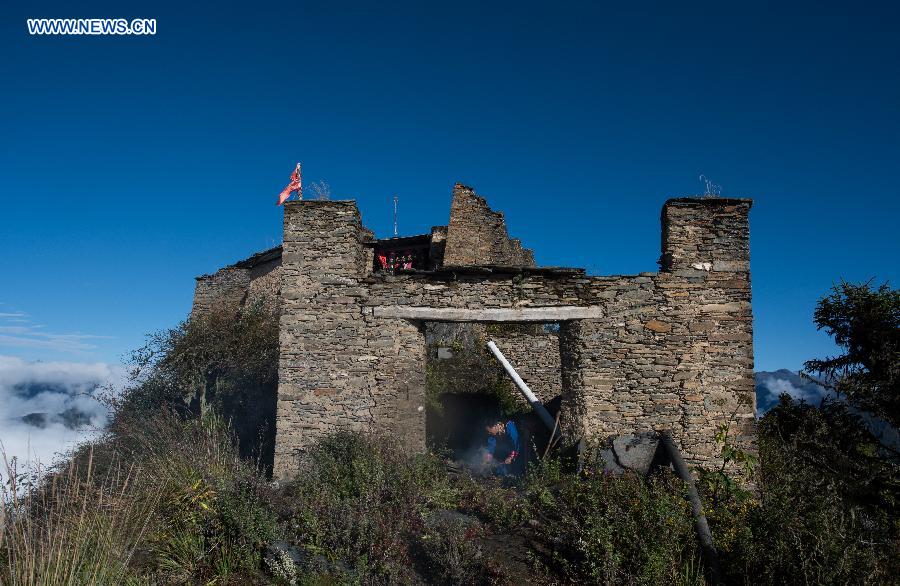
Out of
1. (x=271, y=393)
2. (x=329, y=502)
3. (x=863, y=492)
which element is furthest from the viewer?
(x=271, y=393)

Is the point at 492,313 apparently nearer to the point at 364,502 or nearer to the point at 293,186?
the point at 364,502

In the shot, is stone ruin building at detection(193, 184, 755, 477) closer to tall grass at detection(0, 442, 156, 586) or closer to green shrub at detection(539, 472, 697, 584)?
green shrub at detection(539, 472, 697, 584)

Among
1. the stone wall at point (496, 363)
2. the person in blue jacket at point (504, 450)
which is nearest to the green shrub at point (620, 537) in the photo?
the person in blue jacket at point (504, 450)

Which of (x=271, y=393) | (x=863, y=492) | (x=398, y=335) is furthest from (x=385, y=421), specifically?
Result: (x=863, y=492)

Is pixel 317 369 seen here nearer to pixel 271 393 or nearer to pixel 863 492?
pixel 271 393

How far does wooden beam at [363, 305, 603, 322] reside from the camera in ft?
27.3

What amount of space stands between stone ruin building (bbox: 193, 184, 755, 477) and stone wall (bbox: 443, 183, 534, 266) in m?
7.44

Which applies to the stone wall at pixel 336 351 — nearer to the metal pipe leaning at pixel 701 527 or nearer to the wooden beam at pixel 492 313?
the wooden beam at pixel 492 313

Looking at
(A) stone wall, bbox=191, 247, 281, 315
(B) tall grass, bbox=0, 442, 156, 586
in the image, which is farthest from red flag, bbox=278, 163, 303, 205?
(B) tall grass, bbox=0, 442, 156, 586

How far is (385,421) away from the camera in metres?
8.51

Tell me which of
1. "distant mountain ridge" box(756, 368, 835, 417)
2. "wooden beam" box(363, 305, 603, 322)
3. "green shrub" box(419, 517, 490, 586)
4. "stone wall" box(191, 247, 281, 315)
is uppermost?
"stone wall" box(191, 247, 281, 315)

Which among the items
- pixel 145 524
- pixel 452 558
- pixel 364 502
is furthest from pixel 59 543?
pixel 452 558

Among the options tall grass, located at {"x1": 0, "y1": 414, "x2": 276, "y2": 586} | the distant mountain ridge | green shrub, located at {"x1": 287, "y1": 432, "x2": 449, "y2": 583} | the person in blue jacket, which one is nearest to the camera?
tall grass, located at {"x1": 0, "y1": 414, "x2": 276, "y2": 586}

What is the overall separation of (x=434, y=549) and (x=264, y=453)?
6905mm
